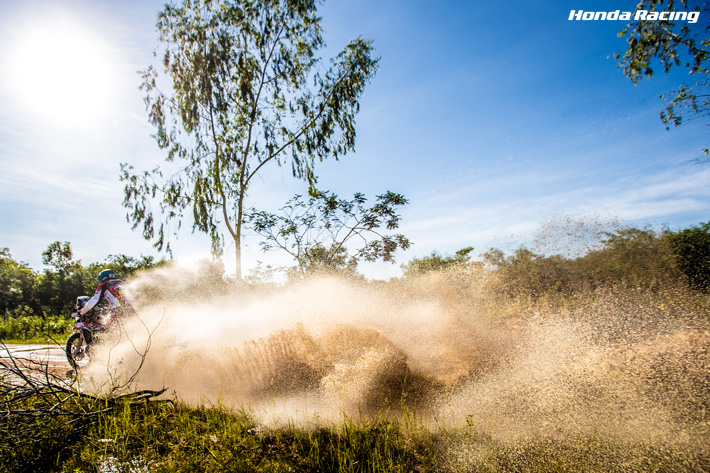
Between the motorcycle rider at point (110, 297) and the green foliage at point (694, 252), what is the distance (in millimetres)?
9567

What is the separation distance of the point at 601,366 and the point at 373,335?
2781mm

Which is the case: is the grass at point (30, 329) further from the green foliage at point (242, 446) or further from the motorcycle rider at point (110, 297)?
the green foliage at point (242, 446)

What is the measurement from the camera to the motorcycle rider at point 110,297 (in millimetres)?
6207

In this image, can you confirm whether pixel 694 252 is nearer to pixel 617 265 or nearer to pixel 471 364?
pixel 617 265

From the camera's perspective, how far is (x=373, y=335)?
15.8 ft

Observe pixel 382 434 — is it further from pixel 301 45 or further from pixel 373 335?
pixel 301 45

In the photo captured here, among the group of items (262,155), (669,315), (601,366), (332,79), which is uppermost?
(332,79)

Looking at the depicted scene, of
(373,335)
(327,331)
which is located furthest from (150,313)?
(373,335)

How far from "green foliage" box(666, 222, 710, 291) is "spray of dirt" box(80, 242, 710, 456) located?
382mm

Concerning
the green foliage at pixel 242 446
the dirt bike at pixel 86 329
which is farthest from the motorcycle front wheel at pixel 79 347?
the green foliage at pixel 242 446

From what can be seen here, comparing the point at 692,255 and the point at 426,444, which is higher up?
the point at 692,255

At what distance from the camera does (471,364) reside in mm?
4371

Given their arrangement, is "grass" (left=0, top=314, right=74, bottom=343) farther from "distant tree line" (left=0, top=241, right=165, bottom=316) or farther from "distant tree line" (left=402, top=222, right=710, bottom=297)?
"distant tree line" (left=402, top=222, right=710, bottom=297)

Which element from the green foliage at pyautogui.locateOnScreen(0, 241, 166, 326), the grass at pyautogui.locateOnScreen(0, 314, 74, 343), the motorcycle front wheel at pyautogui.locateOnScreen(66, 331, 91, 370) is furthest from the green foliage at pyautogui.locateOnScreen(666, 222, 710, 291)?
the green foliage at pyautogui.locateOnScreen(0, 241, 166, 326)
